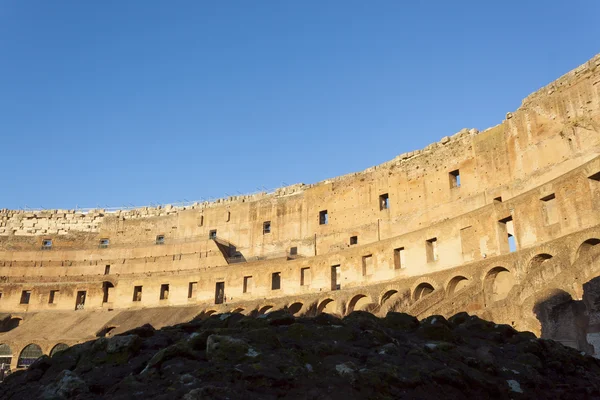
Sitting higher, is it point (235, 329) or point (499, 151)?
point (499, 151)

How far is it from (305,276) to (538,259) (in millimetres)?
15438

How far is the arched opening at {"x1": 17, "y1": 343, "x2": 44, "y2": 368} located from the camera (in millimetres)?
30906

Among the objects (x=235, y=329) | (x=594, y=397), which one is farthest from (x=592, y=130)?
(x=235, y=329)

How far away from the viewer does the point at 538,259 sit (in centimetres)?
1838

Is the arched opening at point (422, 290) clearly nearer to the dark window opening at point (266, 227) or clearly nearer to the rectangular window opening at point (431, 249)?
the rectangular window opening at point (431, 249)

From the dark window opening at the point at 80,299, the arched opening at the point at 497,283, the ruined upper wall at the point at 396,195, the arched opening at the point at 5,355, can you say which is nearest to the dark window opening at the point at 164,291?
the dark window opening at the point at 80,299

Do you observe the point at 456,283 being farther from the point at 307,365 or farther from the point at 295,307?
the point at 307,365

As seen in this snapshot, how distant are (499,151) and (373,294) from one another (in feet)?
34.1

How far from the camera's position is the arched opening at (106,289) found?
37500mm

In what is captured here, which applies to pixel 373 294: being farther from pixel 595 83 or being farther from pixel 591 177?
pixel 595 83

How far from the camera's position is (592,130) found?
23109mm

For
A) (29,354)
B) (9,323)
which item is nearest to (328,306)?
(29,354)

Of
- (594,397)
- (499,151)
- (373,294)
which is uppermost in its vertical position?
(499,151)

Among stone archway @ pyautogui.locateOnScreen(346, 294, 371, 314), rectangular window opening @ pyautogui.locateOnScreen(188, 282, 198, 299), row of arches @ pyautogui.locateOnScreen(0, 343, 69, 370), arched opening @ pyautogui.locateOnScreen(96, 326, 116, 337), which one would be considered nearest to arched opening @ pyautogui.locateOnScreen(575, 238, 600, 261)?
stone archway @ pyautogui.locateOnScreen(346, 294, 371, 314)
